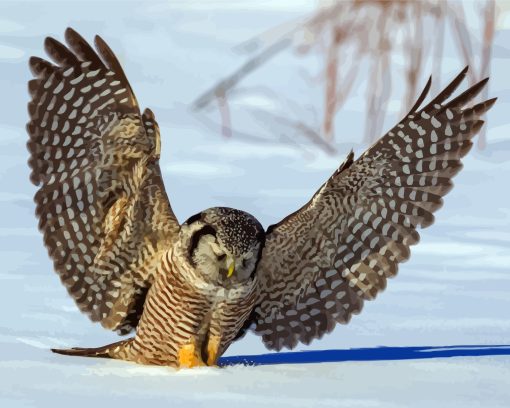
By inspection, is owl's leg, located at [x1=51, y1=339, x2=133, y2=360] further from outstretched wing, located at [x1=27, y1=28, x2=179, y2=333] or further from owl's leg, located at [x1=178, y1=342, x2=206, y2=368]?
owl's leg, located at [x1=178, y1=342, x2=206, y2=368]

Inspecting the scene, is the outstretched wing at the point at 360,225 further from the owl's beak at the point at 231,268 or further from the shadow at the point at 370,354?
the owl's beak at the point at 231,268

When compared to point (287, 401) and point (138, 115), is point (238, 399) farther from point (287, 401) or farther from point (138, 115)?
point (138, 115)

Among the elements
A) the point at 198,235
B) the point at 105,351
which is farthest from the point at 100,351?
the point at 198,235

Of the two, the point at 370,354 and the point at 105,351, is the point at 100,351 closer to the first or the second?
the point at 105,351

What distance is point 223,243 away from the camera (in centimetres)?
502

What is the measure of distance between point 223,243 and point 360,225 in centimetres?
84

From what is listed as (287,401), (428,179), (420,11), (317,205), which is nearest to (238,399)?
(287,401)

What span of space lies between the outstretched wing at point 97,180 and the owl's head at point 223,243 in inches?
8.8

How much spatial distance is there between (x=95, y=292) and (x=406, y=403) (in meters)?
1.43

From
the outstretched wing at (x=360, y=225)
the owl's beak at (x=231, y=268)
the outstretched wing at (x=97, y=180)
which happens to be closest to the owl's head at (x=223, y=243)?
the owl's beak at (x=231, y=268)

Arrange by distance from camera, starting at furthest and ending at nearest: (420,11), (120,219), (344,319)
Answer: (420,11) → (344,319) → (120,219)

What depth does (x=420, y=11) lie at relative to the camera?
31.8 ft

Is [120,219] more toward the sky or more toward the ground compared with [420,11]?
more toward the ground

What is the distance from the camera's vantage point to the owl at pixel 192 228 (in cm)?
523
